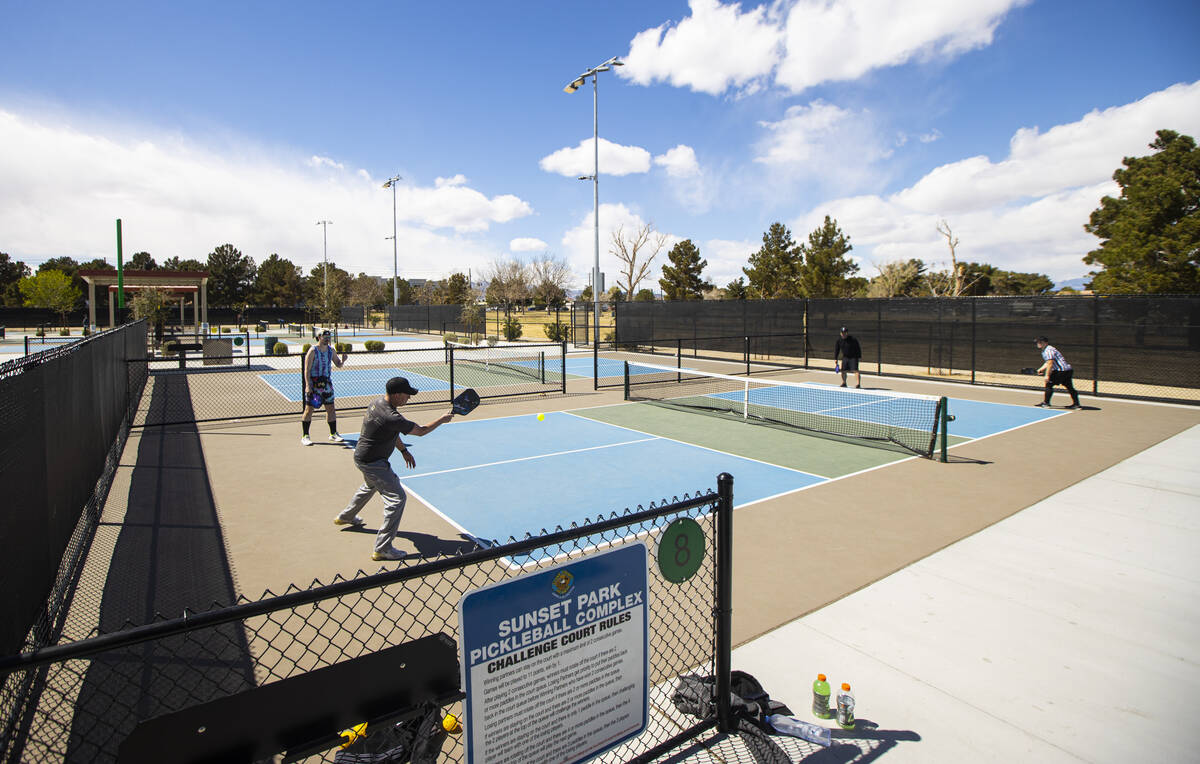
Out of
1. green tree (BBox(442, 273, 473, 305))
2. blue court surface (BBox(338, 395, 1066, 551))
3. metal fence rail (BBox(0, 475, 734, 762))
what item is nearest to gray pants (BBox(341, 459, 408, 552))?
metal fence rail (BBox(0, 475, 734, 762))

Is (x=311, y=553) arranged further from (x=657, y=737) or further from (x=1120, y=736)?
(x=1120, y=736)

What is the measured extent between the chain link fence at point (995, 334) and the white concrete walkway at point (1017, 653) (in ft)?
39.5

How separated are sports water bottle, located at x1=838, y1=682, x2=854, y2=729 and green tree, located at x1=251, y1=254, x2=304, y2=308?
4485 inches

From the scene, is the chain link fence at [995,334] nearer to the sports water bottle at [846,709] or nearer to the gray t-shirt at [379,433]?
the gray t-shirt at [379,433]

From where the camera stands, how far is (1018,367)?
22328 mm

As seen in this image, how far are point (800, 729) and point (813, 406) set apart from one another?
13632 mm

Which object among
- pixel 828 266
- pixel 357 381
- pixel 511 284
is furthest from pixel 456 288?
pixel 357 381

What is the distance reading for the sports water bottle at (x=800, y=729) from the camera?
12.5 feet

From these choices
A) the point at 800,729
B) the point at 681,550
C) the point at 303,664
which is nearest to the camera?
the point at 681,550

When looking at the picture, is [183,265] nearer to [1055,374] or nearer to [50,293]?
[50,293]

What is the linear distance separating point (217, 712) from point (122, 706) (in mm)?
3030

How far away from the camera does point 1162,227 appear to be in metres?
26.3

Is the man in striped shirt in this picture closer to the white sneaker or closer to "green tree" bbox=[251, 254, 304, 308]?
the white sneaker

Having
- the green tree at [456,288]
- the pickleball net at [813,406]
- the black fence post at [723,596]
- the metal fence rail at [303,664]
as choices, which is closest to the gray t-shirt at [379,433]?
the metal fence rail at [303,664]
